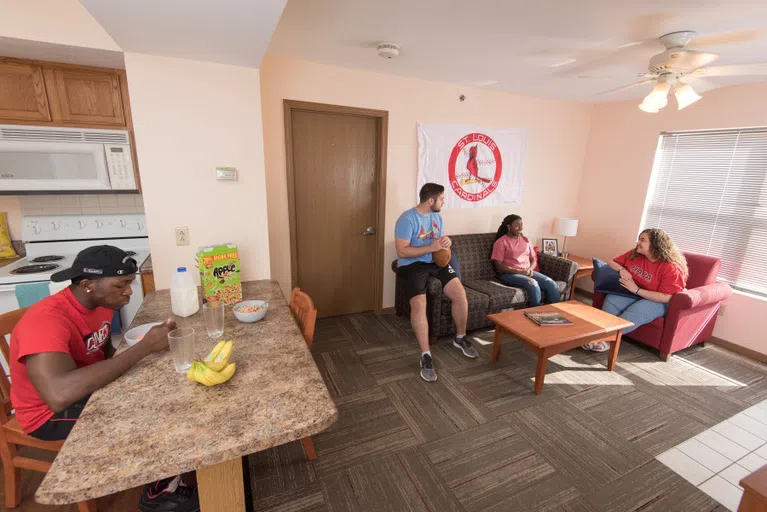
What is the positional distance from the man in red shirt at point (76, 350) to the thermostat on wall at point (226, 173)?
888mm

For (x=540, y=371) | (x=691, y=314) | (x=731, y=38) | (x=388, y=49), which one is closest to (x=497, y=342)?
(x=540, y=371)

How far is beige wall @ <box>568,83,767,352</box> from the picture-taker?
3.07 m

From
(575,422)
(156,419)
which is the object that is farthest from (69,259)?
(575,422)

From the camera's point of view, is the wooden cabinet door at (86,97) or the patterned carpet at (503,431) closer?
the patterned carpet at (503,431)

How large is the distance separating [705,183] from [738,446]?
254 centimetres

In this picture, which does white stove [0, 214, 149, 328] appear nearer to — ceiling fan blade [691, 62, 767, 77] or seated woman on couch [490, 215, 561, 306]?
seated woman on couch [490, 215, 561, 306]

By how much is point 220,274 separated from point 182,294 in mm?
254

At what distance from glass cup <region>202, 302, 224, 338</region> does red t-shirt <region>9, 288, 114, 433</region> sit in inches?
16.7

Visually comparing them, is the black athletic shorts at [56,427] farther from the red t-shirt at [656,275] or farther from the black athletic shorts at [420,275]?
the red t-shirt at [656,275]

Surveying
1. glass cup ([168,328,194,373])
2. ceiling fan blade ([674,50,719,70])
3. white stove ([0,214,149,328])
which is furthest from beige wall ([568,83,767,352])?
white stove ([0,214,149,328])

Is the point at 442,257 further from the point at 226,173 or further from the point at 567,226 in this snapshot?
the point at 567,226

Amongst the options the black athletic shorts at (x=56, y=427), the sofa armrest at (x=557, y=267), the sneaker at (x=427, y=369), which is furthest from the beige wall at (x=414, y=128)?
the black athletic shorts at (x=56, y=427)

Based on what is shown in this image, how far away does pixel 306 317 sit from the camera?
1621 millimetres

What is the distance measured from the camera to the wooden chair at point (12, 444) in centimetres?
140
